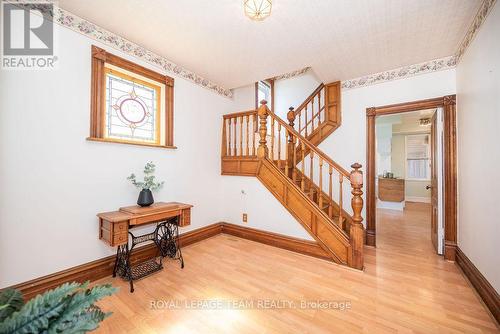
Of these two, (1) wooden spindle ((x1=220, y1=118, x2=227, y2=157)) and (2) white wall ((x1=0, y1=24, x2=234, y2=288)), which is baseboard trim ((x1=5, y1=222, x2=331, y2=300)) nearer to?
(2) white wall ((x1=0, y1=24, x2=234, y2=288))

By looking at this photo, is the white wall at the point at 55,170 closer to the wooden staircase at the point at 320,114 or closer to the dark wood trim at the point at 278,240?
the dark wood trim at the point at 278,240

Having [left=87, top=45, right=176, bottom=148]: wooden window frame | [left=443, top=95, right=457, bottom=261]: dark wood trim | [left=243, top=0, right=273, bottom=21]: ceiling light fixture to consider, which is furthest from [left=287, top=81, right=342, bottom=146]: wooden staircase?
[left=87, top=45, right=176, bottom=148]: wooden window frame

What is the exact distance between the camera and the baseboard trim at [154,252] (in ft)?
6.25

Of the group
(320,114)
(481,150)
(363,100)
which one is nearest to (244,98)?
(320,114)

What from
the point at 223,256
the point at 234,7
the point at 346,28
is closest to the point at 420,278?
the point at 223,256

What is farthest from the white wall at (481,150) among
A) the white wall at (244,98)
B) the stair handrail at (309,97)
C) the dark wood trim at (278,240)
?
the white wall at (244,98)

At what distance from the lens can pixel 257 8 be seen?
5.82 ft

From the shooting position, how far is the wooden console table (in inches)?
81.1

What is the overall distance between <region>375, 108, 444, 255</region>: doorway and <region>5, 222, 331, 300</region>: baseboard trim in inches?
96.5

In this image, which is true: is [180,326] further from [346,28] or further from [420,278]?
[346,28]

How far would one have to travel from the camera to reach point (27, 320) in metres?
0.73

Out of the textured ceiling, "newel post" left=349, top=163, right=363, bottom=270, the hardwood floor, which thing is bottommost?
the hardwood floor

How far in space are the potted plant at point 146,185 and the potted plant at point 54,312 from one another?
152cm

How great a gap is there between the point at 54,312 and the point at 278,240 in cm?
269
